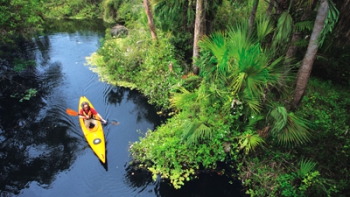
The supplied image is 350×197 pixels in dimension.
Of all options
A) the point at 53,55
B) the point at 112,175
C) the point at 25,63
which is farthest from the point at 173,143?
the point at 53,55

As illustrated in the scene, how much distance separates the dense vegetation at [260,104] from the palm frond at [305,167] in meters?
0.02

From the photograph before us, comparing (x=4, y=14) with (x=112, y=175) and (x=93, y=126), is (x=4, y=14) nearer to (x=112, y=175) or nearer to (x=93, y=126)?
(x=93, y=126)

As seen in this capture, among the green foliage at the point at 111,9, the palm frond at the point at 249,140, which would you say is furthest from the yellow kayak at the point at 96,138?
the green foliage at the point at 111,9

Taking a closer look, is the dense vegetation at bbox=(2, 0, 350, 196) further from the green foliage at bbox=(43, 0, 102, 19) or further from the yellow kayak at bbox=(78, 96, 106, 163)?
the green foliage at bbox=(43, 0, 102, 19)

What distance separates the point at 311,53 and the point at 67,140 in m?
7.42

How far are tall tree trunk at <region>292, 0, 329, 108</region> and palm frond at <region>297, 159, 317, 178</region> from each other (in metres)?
1.25

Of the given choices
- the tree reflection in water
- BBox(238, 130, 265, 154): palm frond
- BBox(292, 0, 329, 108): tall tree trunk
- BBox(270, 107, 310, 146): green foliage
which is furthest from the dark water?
BBox(292, 0, 329, 108): tall tree trunk

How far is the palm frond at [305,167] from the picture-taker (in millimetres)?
4461

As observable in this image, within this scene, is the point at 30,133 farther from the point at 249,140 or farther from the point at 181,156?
the point at 249,140

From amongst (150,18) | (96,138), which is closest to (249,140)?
(96,138)

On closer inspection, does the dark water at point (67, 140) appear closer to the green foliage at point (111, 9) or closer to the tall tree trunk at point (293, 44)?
the tall tree trunk at point (293, 44)

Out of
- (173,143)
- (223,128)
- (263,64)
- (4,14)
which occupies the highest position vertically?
(4,14)

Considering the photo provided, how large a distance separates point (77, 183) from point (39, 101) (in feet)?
17.2

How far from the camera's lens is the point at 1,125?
8.10 meters
